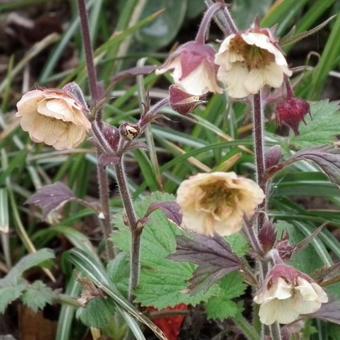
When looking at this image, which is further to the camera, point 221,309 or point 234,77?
point 221,309

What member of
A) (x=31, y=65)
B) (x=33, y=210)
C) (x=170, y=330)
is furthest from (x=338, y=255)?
(x=31, y=65)

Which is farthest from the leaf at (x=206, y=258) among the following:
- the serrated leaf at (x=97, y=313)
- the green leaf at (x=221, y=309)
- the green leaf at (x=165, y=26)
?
the green leaf at (x=165, y=26)

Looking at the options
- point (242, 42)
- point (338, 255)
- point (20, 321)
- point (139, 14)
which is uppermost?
point (242, 42)

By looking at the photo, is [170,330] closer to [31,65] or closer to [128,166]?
[128,166]

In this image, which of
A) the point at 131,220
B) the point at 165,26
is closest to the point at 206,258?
the point at 131,220

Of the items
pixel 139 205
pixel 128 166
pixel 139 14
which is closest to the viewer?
pixel 139 205

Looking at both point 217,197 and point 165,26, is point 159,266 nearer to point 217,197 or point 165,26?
point 217,197

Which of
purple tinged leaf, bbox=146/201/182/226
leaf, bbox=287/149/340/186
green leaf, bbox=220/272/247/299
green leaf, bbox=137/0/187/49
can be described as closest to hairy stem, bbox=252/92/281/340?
leaf, bbox=287/149/340/186

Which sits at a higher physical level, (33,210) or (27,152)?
(27,152)
